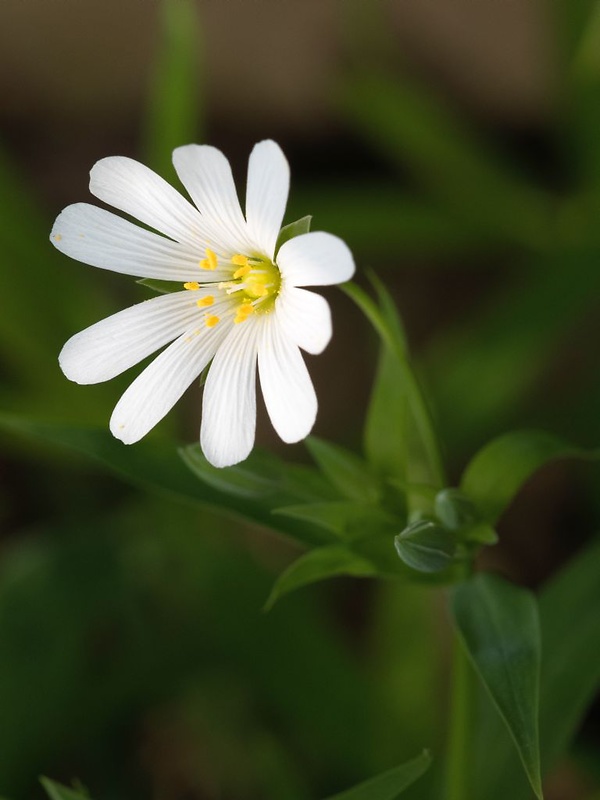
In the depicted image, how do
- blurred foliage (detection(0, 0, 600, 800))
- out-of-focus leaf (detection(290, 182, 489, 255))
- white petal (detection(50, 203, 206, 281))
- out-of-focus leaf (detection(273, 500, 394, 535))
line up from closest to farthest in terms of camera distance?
white petal (detection(50, 203, 206, 281)), out-of-focus leaf (detection(273, 500, 394, 535)), blurred foliage (detection(0, 0, 600, 800)), out-of-focus leaf (detection(290, 182, 489, 255))

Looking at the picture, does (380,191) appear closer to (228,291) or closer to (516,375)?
(516,375)

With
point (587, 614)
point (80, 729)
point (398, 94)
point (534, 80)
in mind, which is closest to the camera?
point (587, 614)

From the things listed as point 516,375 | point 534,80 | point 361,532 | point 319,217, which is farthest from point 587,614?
point 534,80

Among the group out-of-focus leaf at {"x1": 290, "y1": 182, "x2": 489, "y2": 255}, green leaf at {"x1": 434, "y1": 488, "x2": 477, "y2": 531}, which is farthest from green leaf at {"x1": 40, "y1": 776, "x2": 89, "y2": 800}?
out-of-focus leaf at {"x1": 290, "y1": 182, "x2": 489, "y2": 255}

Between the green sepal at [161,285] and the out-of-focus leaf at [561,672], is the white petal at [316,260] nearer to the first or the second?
the green sepal at [161,285]

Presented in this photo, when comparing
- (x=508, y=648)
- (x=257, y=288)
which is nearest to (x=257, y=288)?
(x=257, y=288)

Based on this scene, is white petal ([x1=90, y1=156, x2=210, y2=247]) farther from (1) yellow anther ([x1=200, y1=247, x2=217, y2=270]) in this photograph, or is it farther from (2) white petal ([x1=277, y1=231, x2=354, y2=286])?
(2) white petal ([x1=277, y1=231, x2=354, y2=286])
